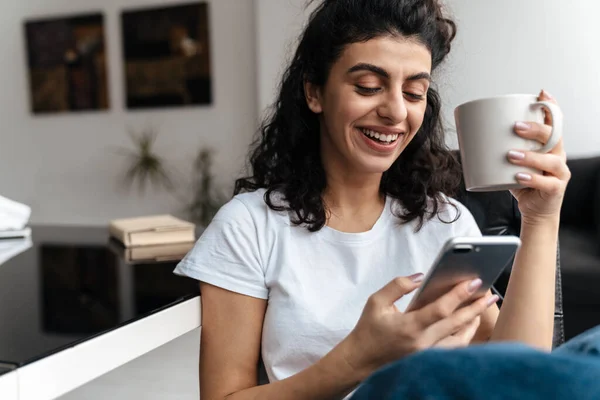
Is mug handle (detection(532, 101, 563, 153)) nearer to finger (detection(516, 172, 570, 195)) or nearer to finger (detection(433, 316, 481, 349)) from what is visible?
finger (detection(516, 172, 570, 195))

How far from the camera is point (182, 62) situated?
4.39 metres

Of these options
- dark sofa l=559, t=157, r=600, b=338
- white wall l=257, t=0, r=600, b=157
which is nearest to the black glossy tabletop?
dark sofa l=559, t=157, r=600, b=338

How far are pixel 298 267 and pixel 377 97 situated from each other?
32cm

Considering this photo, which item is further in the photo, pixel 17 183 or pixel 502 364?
pixel 17 183

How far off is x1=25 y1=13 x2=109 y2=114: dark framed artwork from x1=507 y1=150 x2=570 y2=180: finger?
14.0 feet

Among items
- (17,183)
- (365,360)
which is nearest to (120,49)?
(17,183)

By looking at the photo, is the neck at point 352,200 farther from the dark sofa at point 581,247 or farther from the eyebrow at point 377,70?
the dark sofa at point 581,247

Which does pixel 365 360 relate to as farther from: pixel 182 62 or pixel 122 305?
pixel 182 62

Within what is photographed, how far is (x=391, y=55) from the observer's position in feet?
3.37

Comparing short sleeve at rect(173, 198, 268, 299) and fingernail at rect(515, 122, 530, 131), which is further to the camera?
short sleeve at rect(173, 198, 268, 299)

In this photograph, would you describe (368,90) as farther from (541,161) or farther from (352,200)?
(541,161)

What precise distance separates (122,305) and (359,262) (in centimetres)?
40

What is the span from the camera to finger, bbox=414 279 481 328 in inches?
27.9

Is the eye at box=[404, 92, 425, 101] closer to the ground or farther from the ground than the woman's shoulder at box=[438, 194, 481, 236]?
farther from the ground
